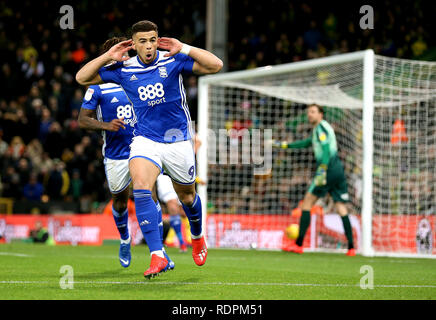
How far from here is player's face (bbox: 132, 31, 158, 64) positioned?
6895 millimetres

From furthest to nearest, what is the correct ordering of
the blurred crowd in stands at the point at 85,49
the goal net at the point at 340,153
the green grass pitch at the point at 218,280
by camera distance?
the blurred crowd in stands at the point at 85,49
the goal net at the point at 340,153
the green grass pitch at the point at 218,280

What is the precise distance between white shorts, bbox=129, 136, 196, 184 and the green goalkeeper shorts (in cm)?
561

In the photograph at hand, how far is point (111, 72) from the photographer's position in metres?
7.09

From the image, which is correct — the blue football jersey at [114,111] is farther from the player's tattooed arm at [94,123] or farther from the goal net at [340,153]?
the goal net at [340,153]

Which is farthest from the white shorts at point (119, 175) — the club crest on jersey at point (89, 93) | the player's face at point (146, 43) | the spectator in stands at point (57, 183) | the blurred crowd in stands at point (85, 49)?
the spectator in stands at point (57, 183)

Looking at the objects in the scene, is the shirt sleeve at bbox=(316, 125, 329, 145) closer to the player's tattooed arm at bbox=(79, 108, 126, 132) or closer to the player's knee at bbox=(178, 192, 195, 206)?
the player's tattooed arm at bbox=(79, 108, 126, 132)

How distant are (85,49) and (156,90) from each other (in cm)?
1595

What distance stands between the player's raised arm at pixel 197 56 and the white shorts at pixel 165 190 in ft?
19.5

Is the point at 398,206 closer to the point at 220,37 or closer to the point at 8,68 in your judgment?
the point at 220,37

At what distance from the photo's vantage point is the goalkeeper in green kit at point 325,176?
12.6m

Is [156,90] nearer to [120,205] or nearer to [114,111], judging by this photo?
[114,111]

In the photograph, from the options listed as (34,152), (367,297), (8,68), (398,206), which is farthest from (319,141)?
(8,68)

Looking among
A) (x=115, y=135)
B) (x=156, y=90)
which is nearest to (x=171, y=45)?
(x=156, y=90)

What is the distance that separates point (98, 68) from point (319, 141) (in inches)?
250
